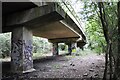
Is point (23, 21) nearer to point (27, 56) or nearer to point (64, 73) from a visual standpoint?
point (27, 56)

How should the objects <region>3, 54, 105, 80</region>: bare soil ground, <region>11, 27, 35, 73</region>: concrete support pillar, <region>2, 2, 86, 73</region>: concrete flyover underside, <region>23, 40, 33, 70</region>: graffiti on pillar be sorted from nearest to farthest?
<region>3, 54, 105, 80</region>: bare soil ground < <region>2, 2, 86, 73</region>: concrete flyover underside < <region>11, 27, 35, 73</region>: concrete support pillar < <region>23, 40, 33, 70</region>: graffiti on pillar

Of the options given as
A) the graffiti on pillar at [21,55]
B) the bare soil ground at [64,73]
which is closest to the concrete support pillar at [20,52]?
the graffiti on pillar at [21,55]

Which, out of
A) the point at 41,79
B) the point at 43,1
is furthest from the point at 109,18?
the point at 43,1

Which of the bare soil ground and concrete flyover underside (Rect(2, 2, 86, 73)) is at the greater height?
concrete flyover underside (Rect(2, 2, 86, 73))

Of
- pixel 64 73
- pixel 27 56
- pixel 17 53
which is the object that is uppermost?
pixel 17 53

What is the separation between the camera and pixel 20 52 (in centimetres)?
900

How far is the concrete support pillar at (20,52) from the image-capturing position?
8891 mm

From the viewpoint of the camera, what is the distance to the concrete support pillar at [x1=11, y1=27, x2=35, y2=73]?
8891mm

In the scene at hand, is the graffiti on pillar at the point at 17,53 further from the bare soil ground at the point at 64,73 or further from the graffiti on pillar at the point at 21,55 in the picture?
the bare soil ground at the point at 64,73

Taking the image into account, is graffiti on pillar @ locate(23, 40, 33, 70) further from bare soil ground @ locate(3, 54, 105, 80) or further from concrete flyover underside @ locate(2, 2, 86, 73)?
bare soil ground @ locate(3, 54, 105, 80)

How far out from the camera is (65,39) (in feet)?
81.0

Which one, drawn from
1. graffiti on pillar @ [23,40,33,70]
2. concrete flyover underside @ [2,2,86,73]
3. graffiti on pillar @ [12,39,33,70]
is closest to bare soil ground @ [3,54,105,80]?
graffiti on pillar @ [23,40,33,70]

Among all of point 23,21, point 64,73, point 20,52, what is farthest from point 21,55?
point 64,73

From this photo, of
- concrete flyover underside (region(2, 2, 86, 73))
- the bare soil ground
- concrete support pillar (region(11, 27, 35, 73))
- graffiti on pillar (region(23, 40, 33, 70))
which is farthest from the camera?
graffiti on pillar (region(23, 40, 33, 70))
